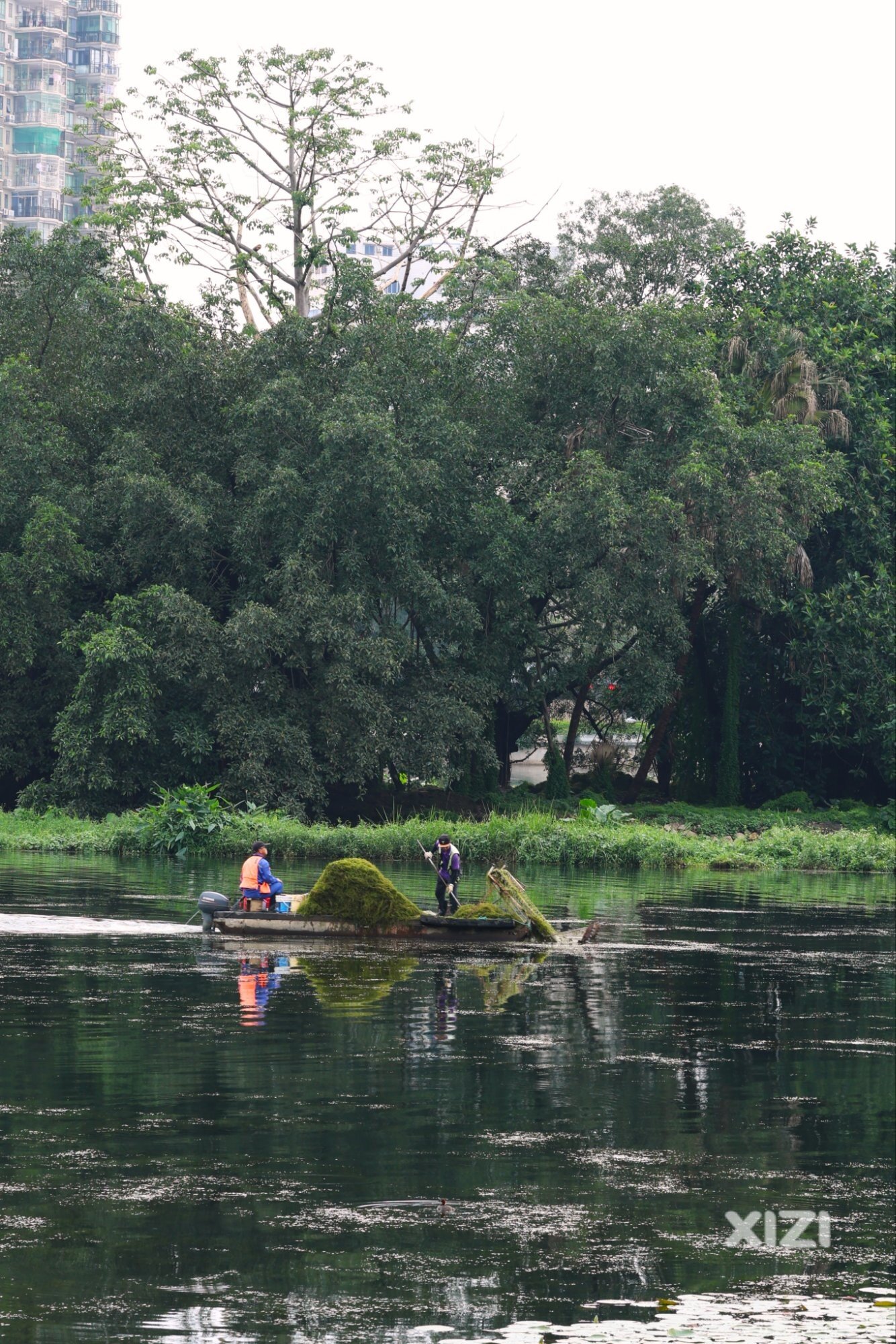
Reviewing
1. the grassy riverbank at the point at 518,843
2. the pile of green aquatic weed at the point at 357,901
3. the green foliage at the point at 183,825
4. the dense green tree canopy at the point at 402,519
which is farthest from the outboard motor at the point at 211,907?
the dense green tree canopy at the point at 402,519

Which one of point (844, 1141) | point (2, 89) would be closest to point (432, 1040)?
point (844, 1141)

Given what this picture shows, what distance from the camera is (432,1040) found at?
64.5ft

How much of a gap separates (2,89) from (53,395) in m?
126

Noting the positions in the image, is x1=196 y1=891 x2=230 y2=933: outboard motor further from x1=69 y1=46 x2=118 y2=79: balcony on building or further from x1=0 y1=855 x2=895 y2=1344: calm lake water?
x1=69 y1=46 x2=118 y2=79: balcony on building

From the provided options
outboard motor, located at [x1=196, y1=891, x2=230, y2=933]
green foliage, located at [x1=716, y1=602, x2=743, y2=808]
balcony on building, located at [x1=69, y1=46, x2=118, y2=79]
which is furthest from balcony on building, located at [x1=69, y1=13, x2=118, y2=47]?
outboard motor, located at [x1=196, y1=891, x2=230, y2=933]

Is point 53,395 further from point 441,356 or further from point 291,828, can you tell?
point 291,828

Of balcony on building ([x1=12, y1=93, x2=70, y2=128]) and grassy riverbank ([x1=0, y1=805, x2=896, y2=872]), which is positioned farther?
balcony on building ([x1=12, y1=93, x2=70, y2=128])

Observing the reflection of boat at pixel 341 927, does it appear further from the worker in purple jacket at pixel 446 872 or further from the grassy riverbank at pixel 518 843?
the grassy riverbank at pixel 518 843

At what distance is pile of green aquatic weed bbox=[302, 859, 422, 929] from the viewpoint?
94.6ft

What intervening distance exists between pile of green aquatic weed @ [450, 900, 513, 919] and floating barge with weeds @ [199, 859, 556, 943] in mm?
11

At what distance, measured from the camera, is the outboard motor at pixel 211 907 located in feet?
92.8

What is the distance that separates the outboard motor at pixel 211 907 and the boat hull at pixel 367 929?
0.09m

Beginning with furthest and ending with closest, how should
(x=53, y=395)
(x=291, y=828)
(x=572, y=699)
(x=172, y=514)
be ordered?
(x=572, y=699) → (x=53, y=395) → (x=172, y=514) → (x=291, y=828)

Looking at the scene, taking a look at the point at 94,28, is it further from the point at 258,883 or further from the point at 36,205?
the point at 258,883
